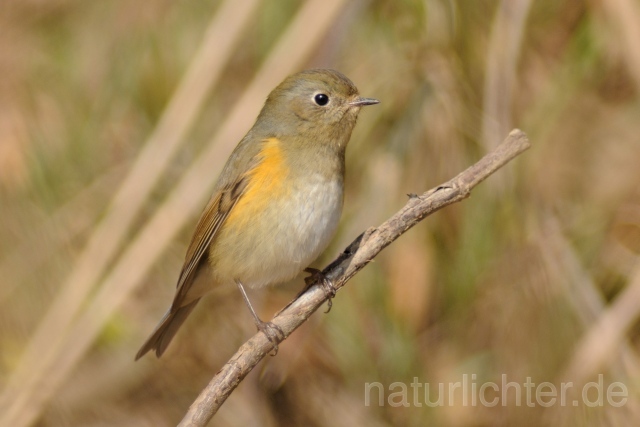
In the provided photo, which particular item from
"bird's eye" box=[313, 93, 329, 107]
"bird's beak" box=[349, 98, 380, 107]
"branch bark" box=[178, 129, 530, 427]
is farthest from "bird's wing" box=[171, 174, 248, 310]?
"branch bark" box=[178, 129, 530, 427]

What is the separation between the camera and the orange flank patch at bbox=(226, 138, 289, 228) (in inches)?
132

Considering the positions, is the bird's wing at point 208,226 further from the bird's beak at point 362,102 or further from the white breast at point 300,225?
the bird's beak at point 362,102

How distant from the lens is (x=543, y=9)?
13.4 feet

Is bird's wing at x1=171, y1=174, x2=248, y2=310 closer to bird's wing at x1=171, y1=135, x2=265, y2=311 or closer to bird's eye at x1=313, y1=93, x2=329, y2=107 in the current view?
bird's wing at x1=171, y1=135, x2=265, y2=311

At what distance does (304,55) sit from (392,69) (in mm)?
471

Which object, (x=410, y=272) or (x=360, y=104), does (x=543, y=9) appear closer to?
(x=360, y=104)

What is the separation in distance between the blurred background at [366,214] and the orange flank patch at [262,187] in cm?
41

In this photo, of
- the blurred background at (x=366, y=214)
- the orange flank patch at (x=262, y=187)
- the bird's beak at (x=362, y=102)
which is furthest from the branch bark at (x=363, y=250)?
the blurred background at (x=366, y=214)

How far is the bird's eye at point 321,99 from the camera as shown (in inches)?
142

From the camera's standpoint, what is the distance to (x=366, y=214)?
3.92 m

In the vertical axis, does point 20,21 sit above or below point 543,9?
above

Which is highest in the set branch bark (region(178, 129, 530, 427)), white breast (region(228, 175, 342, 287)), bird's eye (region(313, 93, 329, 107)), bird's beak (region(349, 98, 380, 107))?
bird's eye (region(313, 93, 329, 107))

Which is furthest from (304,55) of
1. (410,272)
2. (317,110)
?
(410,272)

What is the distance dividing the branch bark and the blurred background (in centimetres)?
113
